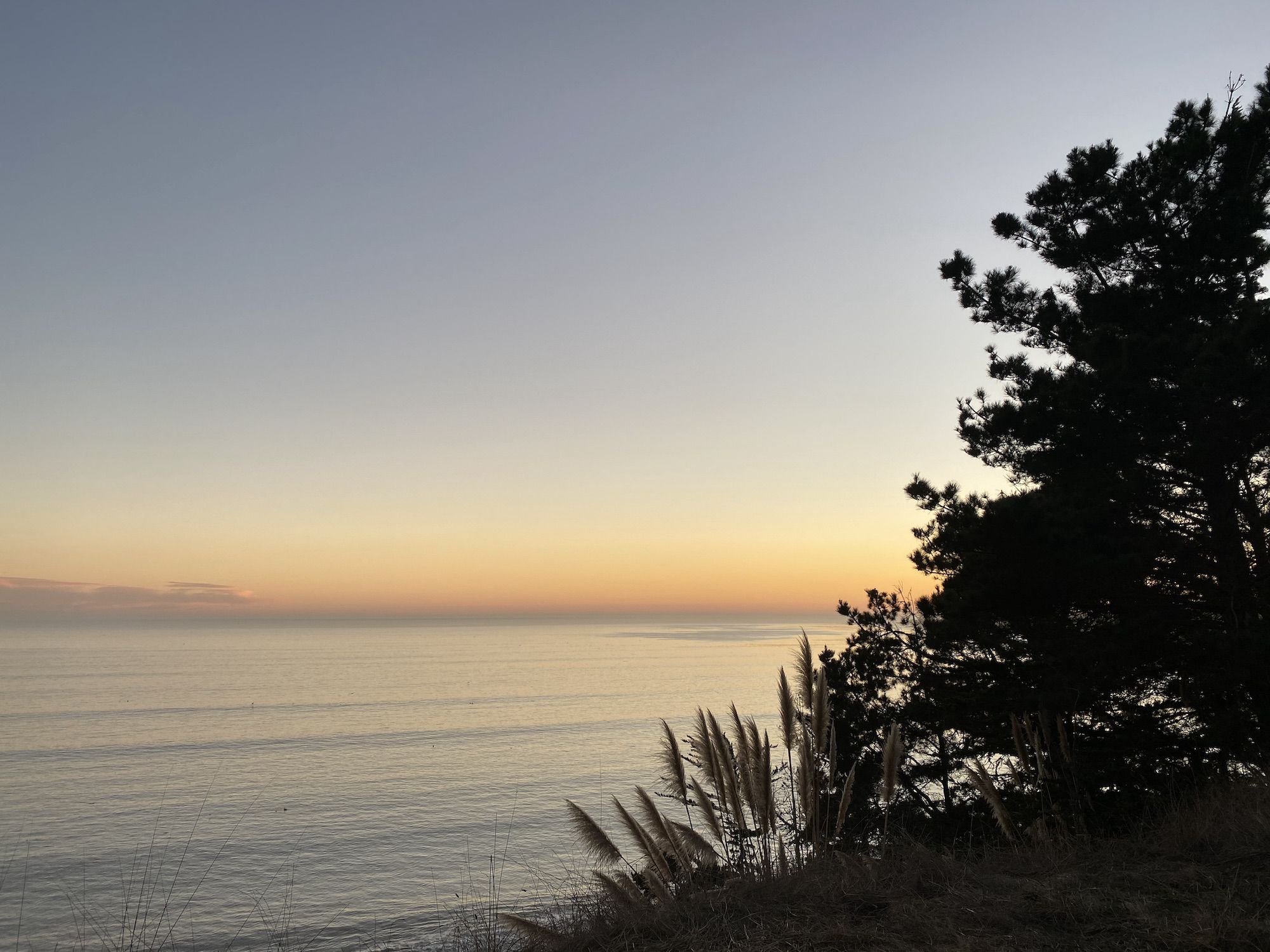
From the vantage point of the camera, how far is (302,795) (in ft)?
105

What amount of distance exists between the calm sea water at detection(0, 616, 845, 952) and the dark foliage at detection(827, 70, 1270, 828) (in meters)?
5.40

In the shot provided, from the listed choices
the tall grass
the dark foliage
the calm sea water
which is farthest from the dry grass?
the dark foliage

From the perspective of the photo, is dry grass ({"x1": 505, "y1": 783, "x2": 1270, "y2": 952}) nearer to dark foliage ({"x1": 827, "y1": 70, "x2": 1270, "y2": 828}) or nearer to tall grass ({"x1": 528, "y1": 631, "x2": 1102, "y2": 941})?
tall grass ({"x1": 528, "y1": 631, "x2": 1102, "y2": 941})

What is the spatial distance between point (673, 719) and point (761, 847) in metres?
51.3

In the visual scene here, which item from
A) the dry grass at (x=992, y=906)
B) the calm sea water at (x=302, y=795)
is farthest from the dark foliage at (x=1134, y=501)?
the calm sea water at (x=302, y=795)

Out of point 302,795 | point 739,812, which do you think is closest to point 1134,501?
point 739,812

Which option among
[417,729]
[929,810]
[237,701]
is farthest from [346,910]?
[237,701]

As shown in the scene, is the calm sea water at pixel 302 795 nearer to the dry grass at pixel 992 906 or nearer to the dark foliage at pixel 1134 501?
the dry grass at pixel 992 906

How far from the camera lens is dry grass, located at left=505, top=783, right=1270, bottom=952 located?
378 centimetres

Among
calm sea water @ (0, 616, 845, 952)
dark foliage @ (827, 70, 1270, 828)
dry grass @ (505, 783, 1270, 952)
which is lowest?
calm sea water @ (0, 616, 845, 952)

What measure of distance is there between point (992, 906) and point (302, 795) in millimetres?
33269

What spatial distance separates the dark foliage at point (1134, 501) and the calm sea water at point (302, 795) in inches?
212

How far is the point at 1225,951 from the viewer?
11.4ft

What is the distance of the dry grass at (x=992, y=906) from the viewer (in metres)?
3.78
